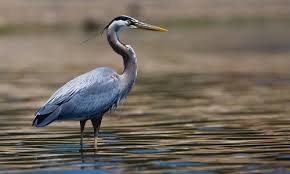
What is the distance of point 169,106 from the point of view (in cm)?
1988

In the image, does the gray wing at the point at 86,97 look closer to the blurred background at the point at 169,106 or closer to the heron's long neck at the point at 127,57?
the heron's long neck at the point at 127,57

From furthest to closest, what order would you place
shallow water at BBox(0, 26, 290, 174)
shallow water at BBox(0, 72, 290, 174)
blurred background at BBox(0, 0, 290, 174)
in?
blurred background at BBox(0, 0, 290, 174) < shallow water at BBox(0, 26, 290, 174) < shallow water at BBox(0, 72, 290, 174)

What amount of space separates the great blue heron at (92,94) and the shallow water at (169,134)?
18.2 inches

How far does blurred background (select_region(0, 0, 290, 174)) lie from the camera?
1270 centimetres

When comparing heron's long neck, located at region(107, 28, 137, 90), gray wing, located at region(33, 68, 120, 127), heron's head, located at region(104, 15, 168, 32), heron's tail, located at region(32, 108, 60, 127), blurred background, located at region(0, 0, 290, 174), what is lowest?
blurred background, located at region(0, 0, 290, 174)

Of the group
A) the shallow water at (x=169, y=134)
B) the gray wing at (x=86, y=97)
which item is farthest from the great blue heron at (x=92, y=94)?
the shallow water at (x=169, y=134)

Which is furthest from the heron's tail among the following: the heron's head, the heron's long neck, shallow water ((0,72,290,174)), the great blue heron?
the heron's head

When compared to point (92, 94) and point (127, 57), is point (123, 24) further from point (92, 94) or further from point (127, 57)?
point (92, 94)

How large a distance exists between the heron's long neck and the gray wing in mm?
207

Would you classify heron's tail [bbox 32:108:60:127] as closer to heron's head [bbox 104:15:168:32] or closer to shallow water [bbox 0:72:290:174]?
shallow water [bbox 0:72:290:174]

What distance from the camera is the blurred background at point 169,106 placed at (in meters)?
12.7

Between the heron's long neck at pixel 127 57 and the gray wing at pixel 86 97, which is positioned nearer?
the gray wing at pixel 86 97

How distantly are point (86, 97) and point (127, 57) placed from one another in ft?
2.98

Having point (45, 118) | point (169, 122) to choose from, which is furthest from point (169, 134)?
point (45, 118)
